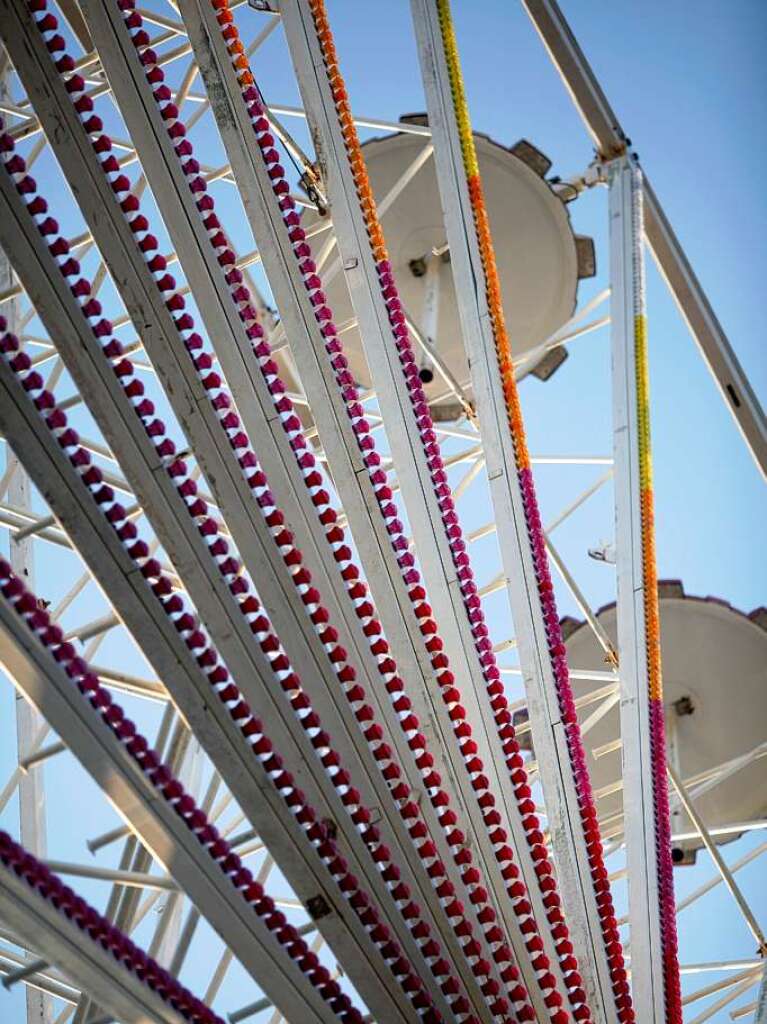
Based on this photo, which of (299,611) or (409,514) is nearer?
(299,611)

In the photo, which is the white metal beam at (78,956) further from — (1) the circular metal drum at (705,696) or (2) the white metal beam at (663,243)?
(1) the circular metal drum at (705,696)

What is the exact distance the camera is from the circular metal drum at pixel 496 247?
1855 cm

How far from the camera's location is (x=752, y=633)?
19484 mm

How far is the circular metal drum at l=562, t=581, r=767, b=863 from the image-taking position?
1972cm

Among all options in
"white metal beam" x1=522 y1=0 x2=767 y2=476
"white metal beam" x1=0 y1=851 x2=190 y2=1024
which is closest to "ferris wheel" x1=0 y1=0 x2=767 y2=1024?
"white metal beam" x1=0 y1=851 x2=190 y2=1024

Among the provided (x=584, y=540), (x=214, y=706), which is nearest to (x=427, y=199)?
(x=214, y=706)

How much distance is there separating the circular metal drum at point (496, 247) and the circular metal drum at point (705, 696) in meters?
4.30

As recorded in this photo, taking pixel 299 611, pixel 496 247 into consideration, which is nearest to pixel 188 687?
pixel 299 611

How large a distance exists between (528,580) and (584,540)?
33.3m

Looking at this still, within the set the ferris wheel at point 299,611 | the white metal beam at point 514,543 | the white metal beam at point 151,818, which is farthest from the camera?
the white metal beam at point 514,543

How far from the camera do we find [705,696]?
20.1 m

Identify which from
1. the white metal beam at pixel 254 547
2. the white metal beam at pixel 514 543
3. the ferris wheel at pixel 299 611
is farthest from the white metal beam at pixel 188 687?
the white metal beam at pixel 514 543

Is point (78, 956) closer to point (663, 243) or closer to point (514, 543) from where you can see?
point (514, 543)

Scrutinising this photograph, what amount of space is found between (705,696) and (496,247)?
24.2ft
